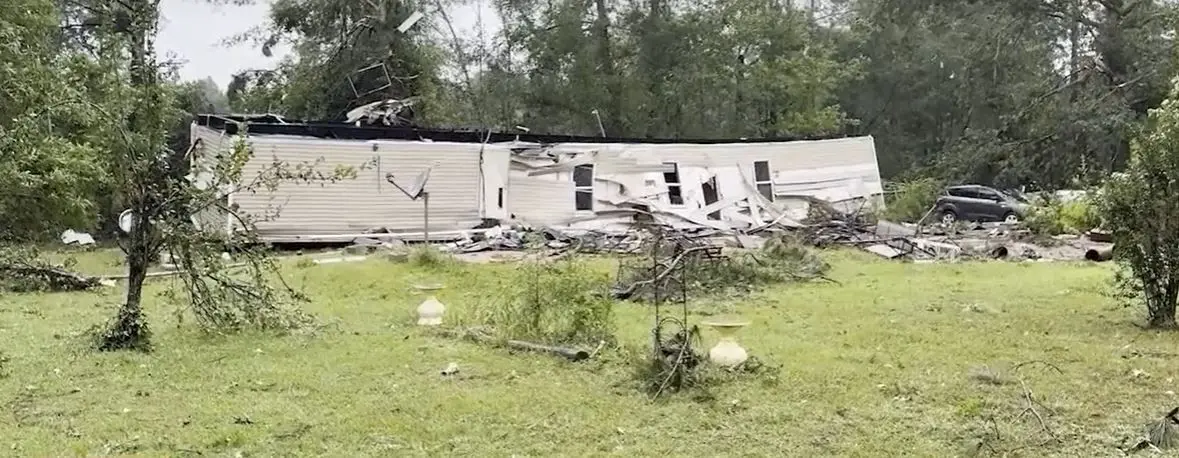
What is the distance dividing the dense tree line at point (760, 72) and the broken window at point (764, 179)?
7.59 meters

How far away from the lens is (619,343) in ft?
25.2

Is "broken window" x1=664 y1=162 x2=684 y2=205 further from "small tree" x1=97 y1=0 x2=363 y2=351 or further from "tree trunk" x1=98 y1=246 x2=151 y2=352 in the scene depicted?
"tree trunk" x1=98 y1=246 x2=151 y2=352

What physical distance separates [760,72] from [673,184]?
10.5 metres

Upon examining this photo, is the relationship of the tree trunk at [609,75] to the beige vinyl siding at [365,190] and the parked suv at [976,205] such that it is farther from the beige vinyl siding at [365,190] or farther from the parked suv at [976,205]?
the beige vinyl siding at [365,190]

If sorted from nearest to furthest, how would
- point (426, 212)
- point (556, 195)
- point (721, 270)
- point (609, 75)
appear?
1. point (721, 270)
2. point (426, 212)
3. point (556, 195)
4. point (609, 75)

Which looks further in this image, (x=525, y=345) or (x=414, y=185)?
(x=414, y=185)

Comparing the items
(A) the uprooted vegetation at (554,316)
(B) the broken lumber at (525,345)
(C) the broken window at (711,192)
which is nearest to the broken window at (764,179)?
(C) the broken window at (711,192)

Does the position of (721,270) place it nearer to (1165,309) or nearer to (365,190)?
(1165,309)

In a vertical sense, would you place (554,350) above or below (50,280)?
above

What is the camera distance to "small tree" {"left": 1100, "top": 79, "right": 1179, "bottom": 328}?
8195 mm

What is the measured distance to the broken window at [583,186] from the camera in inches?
787

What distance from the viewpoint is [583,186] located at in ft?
65.9

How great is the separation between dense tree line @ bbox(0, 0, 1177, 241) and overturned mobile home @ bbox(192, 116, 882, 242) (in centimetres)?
672

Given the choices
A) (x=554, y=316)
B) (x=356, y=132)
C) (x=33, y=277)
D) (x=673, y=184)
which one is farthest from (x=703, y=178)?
(x=554, y=316)
